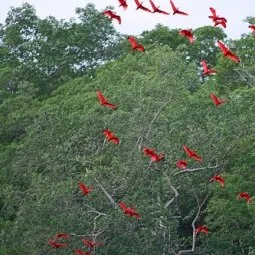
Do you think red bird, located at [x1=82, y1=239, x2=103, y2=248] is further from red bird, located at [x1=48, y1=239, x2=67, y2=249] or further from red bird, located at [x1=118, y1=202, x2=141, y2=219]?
red bird, located at [x1=118, y1=202, x2=141, y2=219]

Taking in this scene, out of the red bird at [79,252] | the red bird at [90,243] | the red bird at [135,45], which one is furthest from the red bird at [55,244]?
the red bird at [135,45]

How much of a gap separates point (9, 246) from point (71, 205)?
1721 millimetres

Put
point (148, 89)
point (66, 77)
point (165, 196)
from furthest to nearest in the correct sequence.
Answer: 1. point (66, 77)
2. point (148, 89)
3. point (165, 196)

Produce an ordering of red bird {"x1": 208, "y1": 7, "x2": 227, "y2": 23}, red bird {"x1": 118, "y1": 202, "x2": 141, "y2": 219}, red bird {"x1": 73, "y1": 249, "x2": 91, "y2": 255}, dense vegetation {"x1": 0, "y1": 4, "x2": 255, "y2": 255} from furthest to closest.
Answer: dense vegetation {"x1": 0, "y1": 4, "x2": 255, "y2": 255} → red bird {"x1": 73, "y1": 249, "x2": 91, "y2": 255} → red bird {"x1": 118, "y1": 202, "x2": 141, "y2": 219} → red bird {"x1": 208, "y1": 7, "x2": 227, "y2": 23}

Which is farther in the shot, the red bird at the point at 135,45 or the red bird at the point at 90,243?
the red bird at the point at 90,243

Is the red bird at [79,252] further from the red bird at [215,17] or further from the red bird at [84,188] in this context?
the red bird at [215,17]

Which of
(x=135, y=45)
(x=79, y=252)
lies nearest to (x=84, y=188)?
(x=79, y=252)

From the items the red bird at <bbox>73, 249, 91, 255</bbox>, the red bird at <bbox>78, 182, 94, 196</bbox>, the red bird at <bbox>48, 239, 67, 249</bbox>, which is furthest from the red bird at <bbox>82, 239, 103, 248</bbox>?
the red bird at <bbox>78, 182, 94, 196</bbox>

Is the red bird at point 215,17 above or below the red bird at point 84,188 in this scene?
above

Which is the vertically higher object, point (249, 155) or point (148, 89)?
point (148, 89)

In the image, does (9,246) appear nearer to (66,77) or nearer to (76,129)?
(76,129)

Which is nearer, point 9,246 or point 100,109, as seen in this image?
point 9,246

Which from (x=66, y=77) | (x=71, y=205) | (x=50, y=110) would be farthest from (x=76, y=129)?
(x=66, y=77)

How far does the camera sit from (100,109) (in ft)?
84.2
